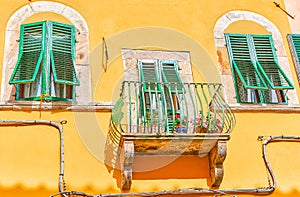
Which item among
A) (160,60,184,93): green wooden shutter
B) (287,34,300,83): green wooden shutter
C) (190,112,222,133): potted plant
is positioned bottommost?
(190,112,222,133): potted plant

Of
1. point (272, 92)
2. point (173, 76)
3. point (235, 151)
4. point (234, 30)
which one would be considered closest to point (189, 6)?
point (234, 30)

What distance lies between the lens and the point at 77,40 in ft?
27.5

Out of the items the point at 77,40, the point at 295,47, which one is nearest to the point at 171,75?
the point at 77,40

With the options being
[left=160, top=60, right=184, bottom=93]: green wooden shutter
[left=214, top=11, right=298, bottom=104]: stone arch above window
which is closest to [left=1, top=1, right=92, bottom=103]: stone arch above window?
[left=160, top=60, right=184, bottom=93]: green wooden shutter

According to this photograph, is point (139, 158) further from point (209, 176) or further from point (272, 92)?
point (272, 92)

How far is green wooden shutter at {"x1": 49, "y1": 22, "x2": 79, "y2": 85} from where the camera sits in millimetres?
7672

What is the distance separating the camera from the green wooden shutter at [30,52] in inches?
299

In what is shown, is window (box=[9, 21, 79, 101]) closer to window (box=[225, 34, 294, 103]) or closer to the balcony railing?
the balcony railing

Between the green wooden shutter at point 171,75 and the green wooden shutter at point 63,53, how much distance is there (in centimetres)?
154

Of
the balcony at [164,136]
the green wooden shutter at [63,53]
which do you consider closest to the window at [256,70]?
the balcony at [164,136]

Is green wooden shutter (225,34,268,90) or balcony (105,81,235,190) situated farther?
green wooden shutter (225,34,268,90)

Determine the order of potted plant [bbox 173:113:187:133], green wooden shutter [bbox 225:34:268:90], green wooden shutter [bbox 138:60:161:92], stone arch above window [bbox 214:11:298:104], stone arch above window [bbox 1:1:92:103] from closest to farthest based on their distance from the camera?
1. potted plant [bbox 173:113:187:133]
2. stone arch above window [bbox 1:1:92:103]
3. green wooden shutter [bbox 138:60:161:92]
4. green wooden shutter [bbox 225:34:268:90]
5. stone arch above window [bbox 214:11:298:104]

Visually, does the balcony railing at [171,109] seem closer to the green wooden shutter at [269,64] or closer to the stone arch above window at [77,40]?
the stone arch above window at [77,40]

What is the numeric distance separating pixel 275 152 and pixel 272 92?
119cm
